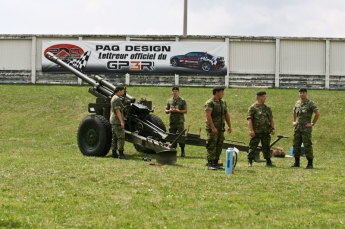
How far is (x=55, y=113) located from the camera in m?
23.9

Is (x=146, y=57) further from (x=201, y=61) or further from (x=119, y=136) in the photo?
(x=119, y=136)

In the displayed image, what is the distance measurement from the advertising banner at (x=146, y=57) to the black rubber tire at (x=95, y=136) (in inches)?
504

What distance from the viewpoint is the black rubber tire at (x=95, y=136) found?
48.4 feet

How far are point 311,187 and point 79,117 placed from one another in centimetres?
1479

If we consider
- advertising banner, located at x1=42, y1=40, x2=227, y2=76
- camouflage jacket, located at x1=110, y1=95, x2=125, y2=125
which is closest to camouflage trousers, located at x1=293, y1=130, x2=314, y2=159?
camouflage jacket, located at x1=110, y1=95, x2=125, y2=125

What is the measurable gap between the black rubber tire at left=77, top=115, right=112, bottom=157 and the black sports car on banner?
42.2 ft

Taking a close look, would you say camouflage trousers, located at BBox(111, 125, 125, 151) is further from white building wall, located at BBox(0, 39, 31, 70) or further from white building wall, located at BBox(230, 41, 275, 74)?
white building wall, located at BBox(0, 39, 31, 70)

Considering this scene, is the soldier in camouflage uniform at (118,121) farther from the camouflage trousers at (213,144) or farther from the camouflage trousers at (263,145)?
the camouflage trousers at (263,145)

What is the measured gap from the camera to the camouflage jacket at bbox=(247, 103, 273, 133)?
13.2 metres

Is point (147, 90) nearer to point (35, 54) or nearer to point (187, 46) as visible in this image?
point (187, 46)

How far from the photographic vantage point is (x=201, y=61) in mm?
27500

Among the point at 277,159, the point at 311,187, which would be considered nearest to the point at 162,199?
the point at 311,187

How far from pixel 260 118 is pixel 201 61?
571 inches

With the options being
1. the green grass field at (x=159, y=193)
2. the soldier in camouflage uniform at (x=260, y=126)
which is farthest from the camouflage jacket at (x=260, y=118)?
the green grass field at (x=159, y=193)
